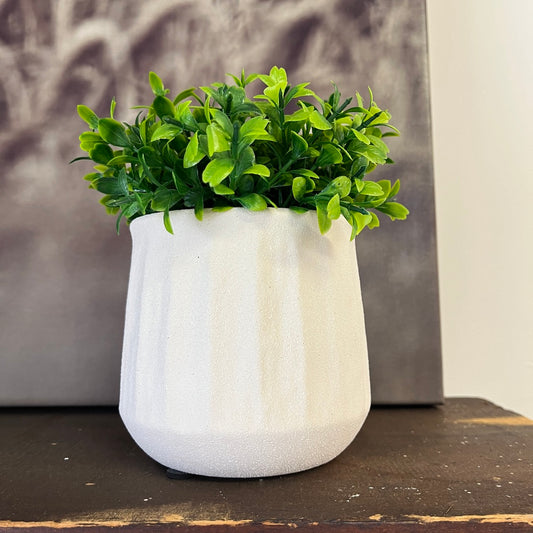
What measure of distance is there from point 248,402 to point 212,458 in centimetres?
5

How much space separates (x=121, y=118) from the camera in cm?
69

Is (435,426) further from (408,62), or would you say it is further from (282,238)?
(408,62)

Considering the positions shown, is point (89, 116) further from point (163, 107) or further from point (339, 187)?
point (339, 187)

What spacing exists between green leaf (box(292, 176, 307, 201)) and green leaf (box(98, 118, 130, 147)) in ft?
0.42

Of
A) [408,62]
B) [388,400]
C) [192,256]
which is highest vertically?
[408,62]

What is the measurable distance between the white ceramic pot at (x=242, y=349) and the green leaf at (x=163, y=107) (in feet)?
0.24

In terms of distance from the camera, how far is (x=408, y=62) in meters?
0.70

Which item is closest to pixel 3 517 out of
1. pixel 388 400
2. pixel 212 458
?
pixel 212 458

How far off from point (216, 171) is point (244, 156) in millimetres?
26

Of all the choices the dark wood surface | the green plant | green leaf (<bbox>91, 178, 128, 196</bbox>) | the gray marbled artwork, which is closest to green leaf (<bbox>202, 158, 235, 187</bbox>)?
the green plant

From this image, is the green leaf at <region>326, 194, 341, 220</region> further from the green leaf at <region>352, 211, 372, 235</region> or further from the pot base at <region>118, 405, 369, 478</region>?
the pot base at <region>118, 405, 369, 478</region>

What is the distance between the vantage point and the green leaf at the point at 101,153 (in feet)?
1.38

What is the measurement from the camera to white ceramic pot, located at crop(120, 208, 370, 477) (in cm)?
37

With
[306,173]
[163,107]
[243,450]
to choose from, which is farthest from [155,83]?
[243,450]
